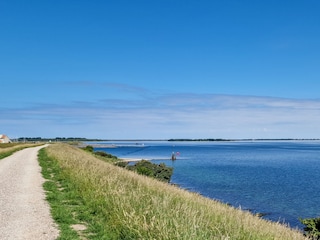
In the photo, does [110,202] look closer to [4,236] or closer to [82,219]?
[82,219]

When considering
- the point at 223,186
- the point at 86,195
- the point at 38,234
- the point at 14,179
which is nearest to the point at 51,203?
the point at 86,195

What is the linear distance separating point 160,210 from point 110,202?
8.23ft

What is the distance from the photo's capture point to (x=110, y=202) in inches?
441

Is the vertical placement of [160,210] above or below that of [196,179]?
above

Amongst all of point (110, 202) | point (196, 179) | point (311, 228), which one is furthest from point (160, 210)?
point (196, 179)

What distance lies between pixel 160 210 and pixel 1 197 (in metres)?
8.11

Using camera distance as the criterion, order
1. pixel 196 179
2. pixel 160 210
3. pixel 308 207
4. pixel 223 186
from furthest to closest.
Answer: pixel 196 179 < pixel 223 186 < pixel 308 207 < pixel 160 210

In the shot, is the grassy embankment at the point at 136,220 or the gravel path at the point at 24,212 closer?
the grassy embankment at the point at 136,220

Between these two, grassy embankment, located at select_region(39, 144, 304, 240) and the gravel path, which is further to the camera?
the gravel path

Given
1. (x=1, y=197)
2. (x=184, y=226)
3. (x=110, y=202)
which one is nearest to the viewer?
(x=184, y=226)

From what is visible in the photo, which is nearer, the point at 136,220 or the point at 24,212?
the point at 136,220

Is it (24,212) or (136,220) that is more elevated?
(136,220)

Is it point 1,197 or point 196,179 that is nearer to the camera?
point 1,197

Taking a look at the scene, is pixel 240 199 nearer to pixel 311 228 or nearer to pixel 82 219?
pixel 311 228
